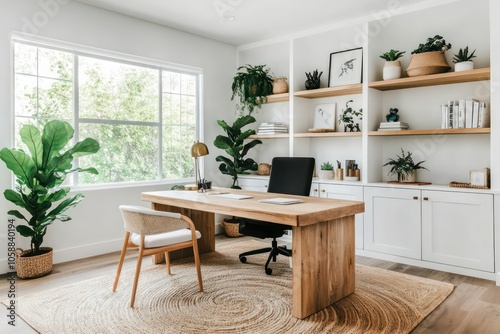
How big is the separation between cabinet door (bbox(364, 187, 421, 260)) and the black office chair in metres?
0.92

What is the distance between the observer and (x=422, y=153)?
4090 mm

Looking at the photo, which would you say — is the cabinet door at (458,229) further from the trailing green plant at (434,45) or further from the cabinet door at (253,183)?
the cabinet door at (253,183)

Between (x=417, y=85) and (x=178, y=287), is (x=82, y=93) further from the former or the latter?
(x=417, y=85)

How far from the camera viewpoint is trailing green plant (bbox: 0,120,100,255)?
3.21 meters

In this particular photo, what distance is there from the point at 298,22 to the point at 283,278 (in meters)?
3.03

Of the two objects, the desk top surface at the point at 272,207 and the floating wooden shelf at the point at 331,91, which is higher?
the floating wooden shelf at the point at 331,91

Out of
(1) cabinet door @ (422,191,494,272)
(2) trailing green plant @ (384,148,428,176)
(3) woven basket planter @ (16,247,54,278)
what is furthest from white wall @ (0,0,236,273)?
(1) cabinet door @ (422,191,494,272)

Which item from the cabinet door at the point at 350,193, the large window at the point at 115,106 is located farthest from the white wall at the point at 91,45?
the cabinet door at the point at 350,193

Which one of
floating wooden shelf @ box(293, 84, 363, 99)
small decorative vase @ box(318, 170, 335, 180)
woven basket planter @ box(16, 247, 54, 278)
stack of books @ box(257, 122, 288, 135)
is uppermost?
floating wooden shelf @ box(293, 84, 363, 99)

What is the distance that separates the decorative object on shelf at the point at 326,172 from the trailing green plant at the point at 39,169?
104 inches

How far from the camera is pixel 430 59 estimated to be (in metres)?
3.72

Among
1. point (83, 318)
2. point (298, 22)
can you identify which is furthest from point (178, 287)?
point (298, 22)

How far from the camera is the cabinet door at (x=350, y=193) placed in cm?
412

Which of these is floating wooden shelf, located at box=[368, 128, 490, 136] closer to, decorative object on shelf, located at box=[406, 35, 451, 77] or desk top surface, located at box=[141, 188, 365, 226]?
decorative object on shelf, located at box=[406, 35, 451, 77]
